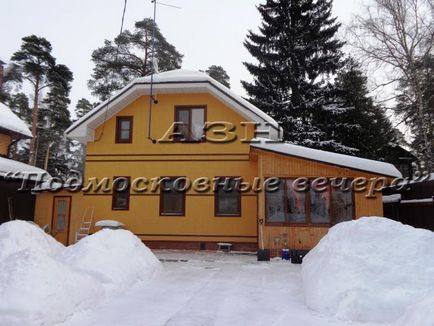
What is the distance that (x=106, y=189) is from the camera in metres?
13.8

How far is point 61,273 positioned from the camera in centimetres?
527

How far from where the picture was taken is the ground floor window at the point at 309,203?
1113 cm

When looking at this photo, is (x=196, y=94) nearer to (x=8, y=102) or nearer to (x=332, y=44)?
(x=332, y=44)

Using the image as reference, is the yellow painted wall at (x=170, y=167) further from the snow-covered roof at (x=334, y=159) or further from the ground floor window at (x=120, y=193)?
the snow-covered roof at (x=334, y=159)

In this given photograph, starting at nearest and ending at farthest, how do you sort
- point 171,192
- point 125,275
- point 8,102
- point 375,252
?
point 375,252 < point 125,275 < point 171,192 < point 8,102

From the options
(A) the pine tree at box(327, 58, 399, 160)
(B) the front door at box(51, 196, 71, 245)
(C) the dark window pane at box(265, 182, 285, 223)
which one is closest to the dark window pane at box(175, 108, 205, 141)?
(C) the dark window pane at box(265, 182, 285, 223)

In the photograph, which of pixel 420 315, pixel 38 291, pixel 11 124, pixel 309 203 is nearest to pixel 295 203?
pixel 309 203

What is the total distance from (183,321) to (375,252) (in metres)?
3.19

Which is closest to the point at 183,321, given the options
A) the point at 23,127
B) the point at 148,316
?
the point at 148,316

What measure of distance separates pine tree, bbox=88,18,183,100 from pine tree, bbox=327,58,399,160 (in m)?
11.9

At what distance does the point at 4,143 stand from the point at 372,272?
17.3 m

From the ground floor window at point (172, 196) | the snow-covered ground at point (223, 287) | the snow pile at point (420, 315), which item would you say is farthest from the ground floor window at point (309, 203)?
the snow pile at point (420, 315)

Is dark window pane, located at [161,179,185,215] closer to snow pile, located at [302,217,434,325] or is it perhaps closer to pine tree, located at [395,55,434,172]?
snow pile, located at [302,217,434,325]

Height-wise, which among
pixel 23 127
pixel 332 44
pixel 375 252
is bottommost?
pixel 375 252
